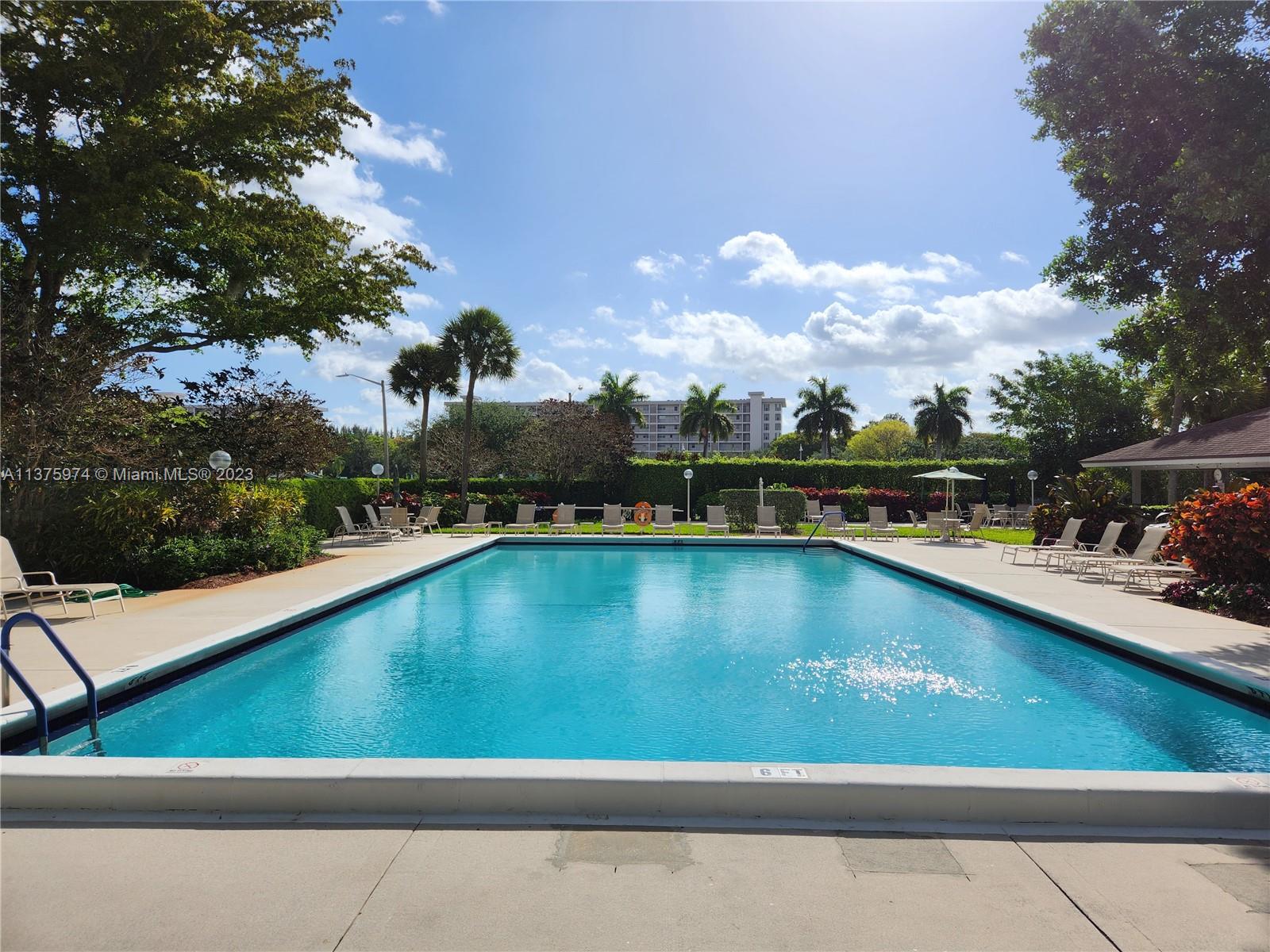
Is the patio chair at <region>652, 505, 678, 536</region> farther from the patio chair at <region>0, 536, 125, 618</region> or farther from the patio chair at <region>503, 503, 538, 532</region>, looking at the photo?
the patio chair at <region>0, 536, 125, 618</region>

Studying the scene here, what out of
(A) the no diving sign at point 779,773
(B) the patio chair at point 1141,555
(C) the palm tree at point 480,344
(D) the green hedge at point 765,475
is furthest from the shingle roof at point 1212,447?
(C) the palm tree at point 480,344

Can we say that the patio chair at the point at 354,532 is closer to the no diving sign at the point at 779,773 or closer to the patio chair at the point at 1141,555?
the patio chair at the point at 1141,555

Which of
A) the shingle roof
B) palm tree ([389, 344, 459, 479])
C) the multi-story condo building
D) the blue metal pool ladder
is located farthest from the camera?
the multi-story condo building

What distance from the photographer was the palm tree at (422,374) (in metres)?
31.6

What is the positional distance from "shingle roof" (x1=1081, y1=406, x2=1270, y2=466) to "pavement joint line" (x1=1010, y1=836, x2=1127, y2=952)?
1399 centimetres

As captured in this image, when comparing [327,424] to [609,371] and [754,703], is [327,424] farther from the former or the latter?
[609,371]

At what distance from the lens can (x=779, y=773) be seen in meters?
3.81

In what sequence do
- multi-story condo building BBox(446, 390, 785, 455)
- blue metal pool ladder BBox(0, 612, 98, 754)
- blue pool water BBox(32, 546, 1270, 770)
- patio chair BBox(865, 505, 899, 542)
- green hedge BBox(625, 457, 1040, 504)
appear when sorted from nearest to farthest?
blue metal pool ladder BBox(0, 612, 98, 754)
blue pool water BBox(32, 546, 1270, 770)
patio chair BBox(865, 505, 899, 542)
green hedge BBox(625, 457, 1040, 504)
multi-story condo building BBox(446, 390, 785, 455)

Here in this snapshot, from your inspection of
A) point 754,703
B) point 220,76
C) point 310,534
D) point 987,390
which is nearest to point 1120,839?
point 754,703

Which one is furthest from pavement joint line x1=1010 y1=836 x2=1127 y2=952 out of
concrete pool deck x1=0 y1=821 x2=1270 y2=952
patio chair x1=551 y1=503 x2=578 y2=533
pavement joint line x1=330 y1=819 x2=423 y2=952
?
patio chair x1=551 y1=503 x2=578 y2=533

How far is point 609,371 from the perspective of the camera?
2163 inches

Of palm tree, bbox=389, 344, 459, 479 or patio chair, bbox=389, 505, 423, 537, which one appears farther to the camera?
palm tree, bbox=389, 344, 459, 479

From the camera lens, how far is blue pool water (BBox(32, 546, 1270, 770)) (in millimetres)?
5559

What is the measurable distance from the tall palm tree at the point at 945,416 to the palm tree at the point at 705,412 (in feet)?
56.5
